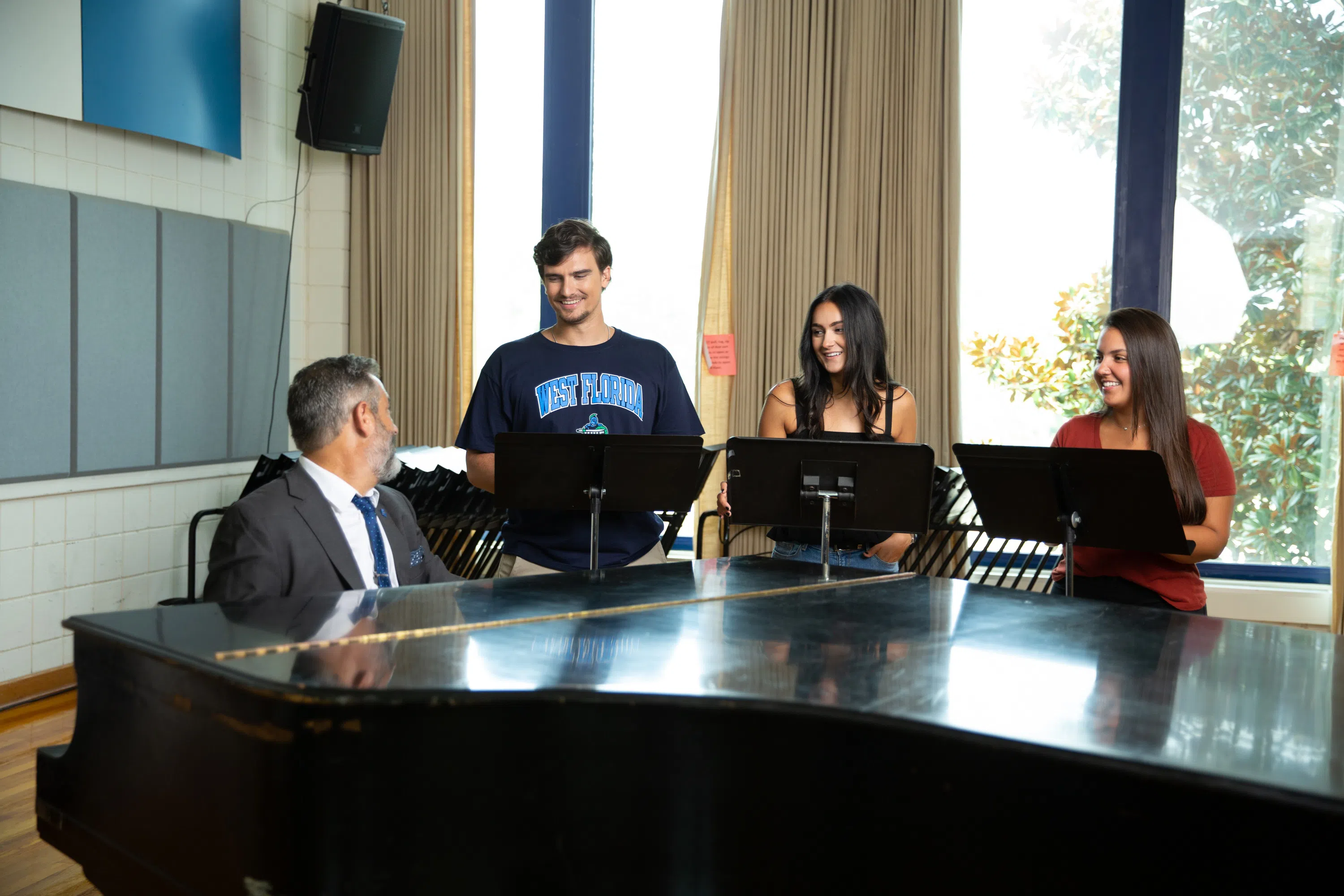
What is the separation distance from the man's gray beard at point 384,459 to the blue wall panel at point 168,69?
250cm

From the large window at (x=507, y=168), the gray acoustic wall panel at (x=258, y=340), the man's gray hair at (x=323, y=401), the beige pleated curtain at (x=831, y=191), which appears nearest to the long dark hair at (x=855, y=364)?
the man's gray hair at (x=323, y=401)

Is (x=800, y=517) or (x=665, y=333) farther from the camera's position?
(x=665, y=333)

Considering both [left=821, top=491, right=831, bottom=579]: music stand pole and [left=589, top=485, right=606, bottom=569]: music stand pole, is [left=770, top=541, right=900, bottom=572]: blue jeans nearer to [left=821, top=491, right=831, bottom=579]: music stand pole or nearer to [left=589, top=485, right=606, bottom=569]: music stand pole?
[left=821, top=491, right=831, bottom=579]: music stand pole

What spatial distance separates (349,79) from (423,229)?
73cm

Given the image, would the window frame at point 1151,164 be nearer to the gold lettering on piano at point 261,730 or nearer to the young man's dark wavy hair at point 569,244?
the young man's dark wavy hair at point 569,244

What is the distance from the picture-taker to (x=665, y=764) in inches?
60.1

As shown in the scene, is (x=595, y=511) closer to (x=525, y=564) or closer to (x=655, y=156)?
(x=525, y=564)

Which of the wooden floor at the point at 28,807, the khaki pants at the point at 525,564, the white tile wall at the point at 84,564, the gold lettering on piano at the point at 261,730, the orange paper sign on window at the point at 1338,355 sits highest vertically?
the orange paper sign on window at the point at 1338,355

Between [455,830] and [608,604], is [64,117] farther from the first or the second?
[455,830]

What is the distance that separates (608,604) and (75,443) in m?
2.83

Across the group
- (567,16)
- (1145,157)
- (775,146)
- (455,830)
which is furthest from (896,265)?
(455,830)

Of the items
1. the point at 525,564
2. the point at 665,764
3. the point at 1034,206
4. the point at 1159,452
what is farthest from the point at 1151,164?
the point at 665,764

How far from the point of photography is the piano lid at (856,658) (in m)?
1.41

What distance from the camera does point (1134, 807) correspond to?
127 cm
